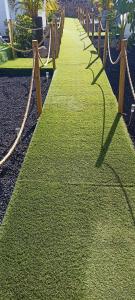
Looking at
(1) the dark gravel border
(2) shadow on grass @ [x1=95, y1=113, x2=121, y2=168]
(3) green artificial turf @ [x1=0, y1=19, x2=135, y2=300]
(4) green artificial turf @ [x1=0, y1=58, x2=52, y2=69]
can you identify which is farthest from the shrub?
(2) shadow on grass @ [x1=95, y1=113, x2=121, y2=168]

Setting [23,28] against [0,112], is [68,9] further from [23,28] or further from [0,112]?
[0,112]

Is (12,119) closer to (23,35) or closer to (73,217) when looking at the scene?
(73,217)

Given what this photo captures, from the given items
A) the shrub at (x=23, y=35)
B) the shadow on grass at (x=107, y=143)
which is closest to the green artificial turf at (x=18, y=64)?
the shrub at (x=23, y=35)

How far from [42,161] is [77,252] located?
1.63m

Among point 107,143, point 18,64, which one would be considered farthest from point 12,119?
point 18,64

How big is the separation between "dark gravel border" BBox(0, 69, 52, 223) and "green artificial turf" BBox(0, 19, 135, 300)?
0.14m

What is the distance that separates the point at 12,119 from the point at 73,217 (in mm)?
2978

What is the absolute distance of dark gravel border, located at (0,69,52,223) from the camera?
3771 mm

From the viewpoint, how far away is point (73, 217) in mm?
3096

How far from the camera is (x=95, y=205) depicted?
128 inches

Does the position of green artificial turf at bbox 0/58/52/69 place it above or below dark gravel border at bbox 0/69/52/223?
above

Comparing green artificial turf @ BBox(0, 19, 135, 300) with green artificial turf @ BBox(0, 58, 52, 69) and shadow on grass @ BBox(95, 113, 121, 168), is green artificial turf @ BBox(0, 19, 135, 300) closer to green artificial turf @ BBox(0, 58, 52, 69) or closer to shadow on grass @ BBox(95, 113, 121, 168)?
shadow on grass @ BBox(95, 113, 121, 168)

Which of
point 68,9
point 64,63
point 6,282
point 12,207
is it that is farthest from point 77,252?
point 68,9

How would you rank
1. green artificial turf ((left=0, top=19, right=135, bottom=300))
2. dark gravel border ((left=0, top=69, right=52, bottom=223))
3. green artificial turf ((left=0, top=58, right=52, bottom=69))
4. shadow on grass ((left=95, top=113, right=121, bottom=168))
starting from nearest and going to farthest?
green artificial turf ((left=0, top=19, right=135, bottom=300))
dark gravel border ((left=0, top=69, right=52, bottom=223))
shadow on grass ((left=95, top=113, right=121, bottom=168))
green artificial turf ((left=0, top=58, right=52, bottom=69))
